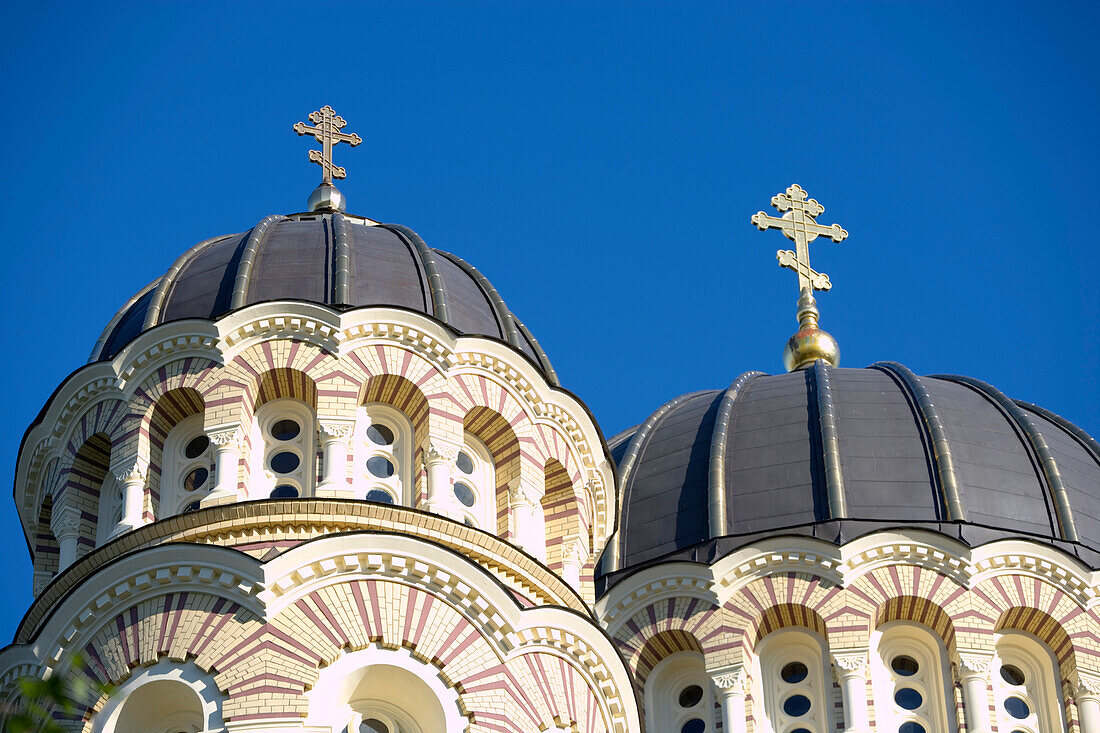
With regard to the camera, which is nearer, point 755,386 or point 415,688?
point 415,688

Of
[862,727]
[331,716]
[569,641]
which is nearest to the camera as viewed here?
[331,716]

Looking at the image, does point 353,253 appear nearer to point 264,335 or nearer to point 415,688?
point 264,335

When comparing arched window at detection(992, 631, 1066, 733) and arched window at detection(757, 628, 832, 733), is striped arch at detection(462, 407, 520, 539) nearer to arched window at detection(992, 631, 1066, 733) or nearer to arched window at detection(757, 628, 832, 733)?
arched window at detection(757, 628, 832, 733)

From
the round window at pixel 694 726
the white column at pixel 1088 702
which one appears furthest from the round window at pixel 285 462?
the white column at pixel 1088 702

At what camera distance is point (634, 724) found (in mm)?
24781

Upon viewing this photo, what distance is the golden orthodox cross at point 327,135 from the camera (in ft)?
104

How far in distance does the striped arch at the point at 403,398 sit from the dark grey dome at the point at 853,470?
5.67 meters

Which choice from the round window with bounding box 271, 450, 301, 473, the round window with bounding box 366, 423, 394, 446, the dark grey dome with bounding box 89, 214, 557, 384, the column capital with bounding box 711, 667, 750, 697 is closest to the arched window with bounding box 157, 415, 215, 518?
the round window with bounding box 271, 450, 301, 473

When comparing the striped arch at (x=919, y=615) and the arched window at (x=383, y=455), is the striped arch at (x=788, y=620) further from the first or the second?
the arched window at (x=383, y=455)

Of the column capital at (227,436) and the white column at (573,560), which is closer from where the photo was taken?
the column capital at (227,436)

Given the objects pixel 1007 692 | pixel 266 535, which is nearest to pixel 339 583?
pixel 266 535

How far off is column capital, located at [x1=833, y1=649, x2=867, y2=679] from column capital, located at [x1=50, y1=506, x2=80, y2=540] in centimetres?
944

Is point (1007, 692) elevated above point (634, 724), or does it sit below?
above

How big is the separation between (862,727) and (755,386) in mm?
6863
